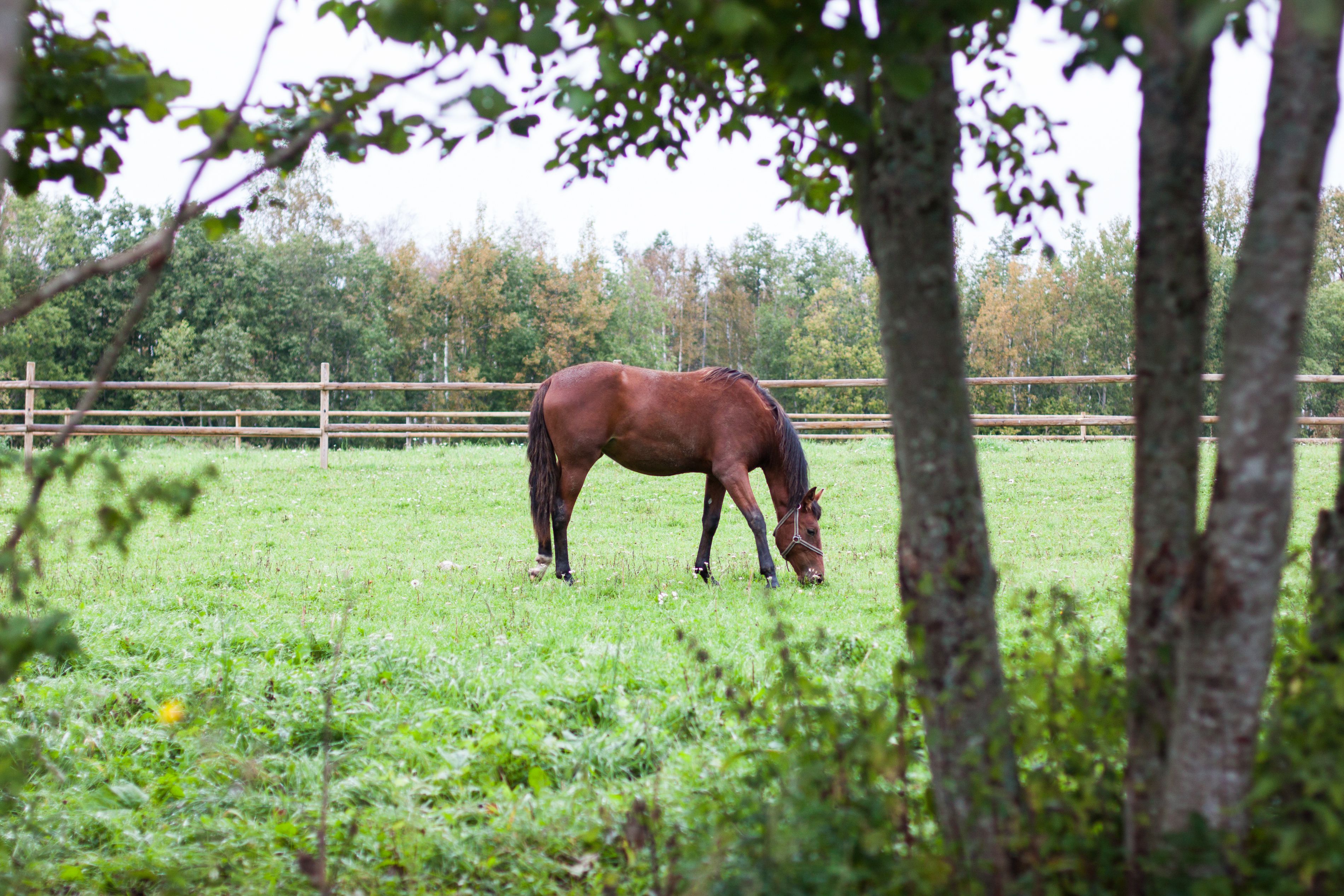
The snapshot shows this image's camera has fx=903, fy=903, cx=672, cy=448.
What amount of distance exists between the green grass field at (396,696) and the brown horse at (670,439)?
491 millimetres

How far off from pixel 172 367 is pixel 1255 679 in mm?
34190

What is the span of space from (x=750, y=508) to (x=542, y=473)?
1639 millimetres

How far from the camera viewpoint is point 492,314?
36.7 metres

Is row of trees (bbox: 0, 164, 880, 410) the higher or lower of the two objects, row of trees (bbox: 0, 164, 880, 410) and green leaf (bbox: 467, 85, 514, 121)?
the higher

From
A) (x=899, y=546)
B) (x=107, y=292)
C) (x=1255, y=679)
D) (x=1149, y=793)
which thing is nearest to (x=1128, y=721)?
(x=1149, y=793)

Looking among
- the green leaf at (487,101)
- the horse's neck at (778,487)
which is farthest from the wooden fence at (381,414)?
the green leaf at (487,101)

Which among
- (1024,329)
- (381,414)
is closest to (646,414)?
(381,414)

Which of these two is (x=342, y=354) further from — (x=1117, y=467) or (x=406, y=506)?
(x=1117, y=467)

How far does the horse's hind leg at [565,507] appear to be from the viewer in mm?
6875

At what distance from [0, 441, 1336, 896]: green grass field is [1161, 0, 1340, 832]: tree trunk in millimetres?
650

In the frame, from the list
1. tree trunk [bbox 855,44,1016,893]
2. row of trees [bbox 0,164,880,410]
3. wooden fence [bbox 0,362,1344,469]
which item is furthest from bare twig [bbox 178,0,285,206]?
row of trees [bbox 0,164,880,410]

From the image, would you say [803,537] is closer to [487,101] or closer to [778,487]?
[778,487]

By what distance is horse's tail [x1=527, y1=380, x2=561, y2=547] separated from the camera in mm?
6961

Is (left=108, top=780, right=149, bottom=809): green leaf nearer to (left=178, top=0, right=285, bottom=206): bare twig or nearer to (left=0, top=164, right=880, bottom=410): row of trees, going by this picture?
(left=178, top=0, right=285, bottom=206): bare twig
